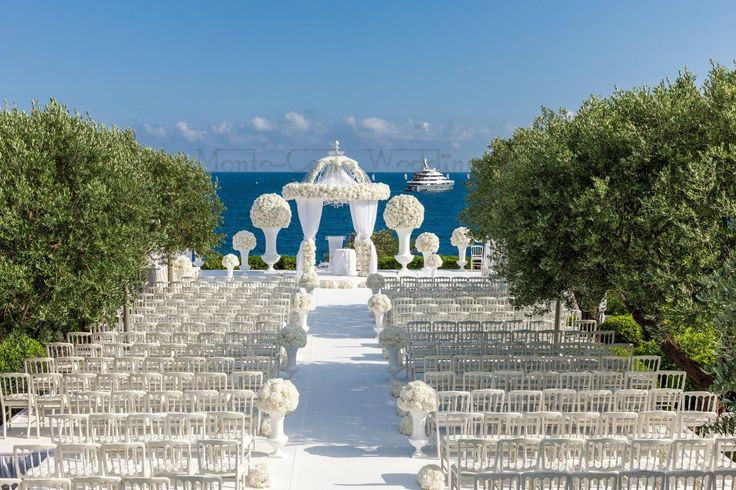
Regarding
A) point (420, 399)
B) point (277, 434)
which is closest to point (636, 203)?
point (420, 399)

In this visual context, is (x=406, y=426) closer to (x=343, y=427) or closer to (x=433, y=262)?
(x=343, y=427)

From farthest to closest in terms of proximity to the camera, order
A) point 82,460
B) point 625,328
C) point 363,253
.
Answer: point 363,253, point 625,328, point 82,460

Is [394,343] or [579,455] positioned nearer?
[579,455]

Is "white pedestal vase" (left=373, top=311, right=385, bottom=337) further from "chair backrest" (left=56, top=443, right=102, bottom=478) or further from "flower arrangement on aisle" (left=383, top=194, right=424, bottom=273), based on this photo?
"chair backrest" (left=56, top=443, right=102, bottom=478)

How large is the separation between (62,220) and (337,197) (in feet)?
54.5

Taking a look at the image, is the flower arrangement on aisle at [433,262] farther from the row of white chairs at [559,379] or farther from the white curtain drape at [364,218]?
the row of white chairs at [559,379]

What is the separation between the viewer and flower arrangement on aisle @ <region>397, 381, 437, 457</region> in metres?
10.7

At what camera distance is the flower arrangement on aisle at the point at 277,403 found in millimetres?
10648

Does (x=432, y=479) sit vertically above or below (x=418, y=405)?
below

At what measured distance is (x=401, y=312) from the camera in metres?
19.8

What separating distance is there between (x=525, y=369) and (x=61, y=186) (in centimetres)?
930

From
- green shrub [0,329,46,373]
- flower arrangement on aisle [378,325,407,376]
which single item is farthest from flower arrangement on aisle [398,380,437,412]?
green shrub [0,329,46,373]

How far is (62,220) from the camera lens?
1310 centimetres

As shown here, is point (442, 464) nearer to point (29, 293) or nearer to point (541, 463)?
point (541, 463)
